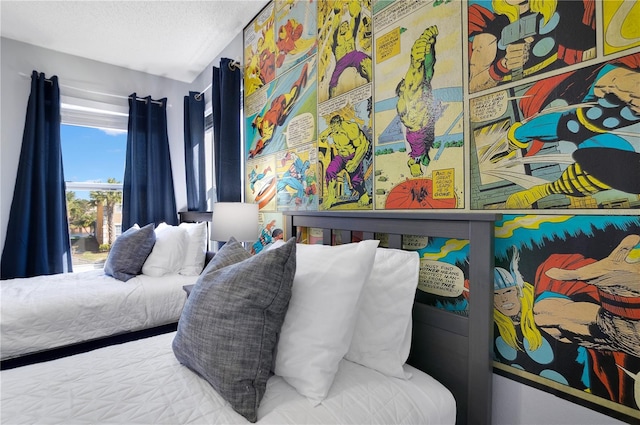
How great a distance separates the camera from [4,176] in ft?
9.16

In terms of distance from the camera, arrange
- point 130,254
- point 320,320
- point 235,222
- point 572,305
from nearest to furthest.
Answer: point 572,305, point 320,320, point 235,222, point 130,254

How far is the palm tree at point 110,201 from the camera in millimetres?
3371

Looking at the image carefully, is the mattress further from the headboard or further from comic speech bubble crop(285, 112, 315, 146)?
comic speech bubble crop(285, 112, 315, 146)

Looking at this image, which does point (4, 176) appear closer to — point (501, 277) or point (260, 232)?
point (260, 232)

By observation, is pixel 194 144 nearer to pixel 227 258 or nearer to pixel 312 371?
pixel 227 258

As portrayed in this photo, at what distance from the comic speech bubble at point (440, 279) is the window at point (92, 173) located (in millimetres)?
3438

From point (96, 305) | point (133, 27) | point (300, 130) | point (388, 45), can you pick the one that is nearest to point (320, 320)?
point (388, 45)

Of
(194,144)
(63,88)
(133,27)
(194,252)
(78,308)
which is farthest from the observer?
(194,144)

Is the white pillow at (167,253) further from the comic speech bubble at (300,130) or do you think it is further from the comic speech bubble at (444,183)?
the comic speech bubble at (444,183)

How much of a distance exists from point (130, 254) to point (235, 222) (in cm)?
90

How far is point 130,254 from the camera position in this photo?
231 cm

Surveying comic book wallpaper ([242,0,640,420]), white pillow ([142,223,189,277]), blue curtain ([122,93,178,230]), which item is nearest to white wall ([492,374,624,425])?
comic book wallpaper ([242,0,640,420])

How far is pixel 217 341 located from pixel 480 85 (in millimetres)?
1140

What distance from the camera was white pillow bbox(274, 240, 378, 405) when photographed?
2.94 feet
